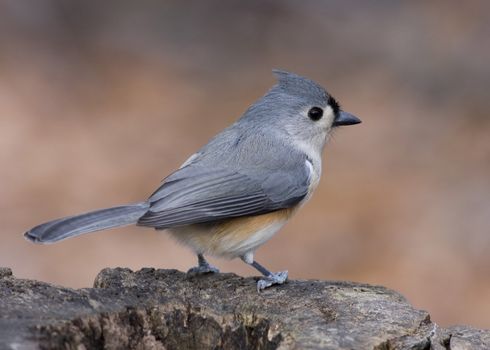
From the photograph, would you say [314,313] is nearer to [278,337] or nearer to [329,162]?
[278,337]

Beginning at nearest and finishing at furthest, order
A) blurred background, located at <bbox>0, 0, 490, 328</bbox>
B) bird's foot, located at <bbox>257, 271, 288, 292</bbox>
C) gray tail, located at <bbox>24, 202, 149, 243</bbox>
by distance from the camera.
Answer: gray tail, located at <bbox>24, 202, 149, 243</bbox> < bird's foot, located at <bbox>257, 271, 288, 292</bbox> < blurred background, located at <bbox>0, 0, 490, 328</bbox>

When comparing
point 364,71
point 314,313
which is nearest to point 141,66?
point 364,71

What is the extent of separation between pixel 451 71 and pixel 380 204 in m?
1.96

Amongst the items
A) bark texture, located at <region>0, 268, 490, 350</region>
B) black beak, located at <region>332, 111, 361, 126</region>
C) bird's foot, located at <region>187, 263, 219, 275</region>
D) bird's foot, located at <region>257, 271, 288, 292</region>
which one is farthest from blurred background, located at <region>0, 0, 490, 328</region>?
bark texture, located at <region>0, 268, 490, 350</region>

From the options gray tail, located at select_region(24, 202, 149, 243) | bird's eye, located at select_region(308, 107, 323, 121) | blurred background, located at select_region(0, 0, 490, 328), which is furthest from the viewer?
blurred background, located at select_region(0, 0, 490, 328)

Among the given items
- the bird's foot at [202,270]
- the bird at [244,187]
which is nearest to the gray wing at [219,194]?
the bird at [244,187]

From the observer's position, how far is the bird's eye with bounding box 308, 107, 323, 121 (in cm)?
451

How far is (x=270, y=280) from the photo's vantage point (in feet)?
12.0

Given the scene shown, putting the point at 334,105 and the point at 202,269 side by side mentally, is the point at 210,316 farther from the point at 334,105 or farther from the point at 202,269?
the point at 334,105

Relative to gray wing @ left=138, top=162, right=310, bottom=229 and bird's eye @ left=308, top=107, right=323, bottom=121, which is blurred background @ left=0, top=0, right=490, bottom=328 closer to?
bird's eye @ left=308, top=107, right=323, bottom=121

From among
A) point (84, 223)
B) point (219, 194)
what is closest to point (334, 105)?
point (219, 194)

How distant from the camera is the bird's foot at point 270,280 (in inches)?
141

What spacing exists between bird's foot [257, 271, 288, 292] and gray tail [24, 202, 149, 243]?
1.94 feet

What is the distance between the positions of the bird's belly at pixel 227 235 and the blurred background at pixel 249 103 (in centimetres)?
198
